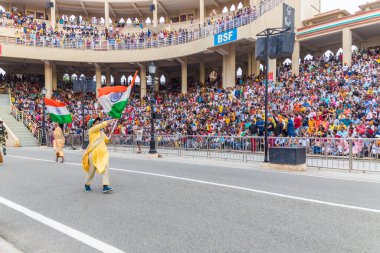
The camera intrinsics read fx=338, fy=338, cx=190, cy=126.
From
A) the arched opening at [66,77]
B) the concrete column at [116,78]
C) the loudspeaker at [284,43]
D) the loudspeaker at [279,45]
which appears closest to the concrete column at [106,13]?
the concrete column at [116,78]

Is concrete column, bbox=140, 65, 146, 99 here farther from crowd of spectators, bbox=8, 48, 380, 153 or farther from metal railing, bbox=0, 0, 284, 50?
crowd of spectators, bbox=8, 48, 380, 153

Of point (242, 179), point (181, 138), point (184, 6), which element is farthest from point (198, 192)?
point (184, 6)

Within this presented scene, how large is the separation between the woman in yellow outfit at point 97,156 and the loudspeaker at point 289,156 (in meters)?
6.28

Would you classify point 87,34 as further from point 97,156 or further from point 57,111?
point 97,156

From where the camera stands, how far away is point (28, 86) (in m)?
39.4

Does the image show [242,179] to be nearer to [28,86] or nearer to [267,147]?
[267,147]

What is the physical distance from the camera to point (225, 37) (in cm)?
2716

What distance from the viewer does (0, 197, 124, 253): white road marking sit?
14.4ft

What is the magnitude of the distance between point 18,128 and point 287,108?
23.7m

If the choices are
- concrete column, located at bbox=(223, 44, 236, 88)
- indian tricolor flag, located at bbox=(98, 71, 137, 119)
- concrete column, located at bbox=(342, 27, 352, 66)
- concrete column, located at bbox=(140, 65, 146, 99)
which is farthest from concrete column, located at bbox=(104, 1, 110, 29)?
indian tricolor flag, located at bbox=(98, 71, 137, 119)

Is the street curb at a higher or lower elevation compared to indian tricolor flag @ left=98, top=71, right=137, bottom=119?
lower

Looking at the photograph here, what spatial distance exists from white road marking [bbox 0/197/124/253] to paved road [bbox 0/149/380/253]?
42 millimetres

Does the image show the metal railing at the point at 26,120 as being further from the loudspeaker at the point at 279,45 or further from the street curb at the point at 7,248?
the street curb at the point at 7,248

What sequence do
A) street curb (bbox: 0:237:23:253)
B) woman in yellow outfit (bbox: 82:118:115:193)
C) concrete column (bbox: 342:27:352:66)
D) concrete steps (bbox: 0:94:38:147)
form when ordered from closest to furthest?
street curb (bbox: 0:237:23:253) < woman in yellow outfit (bbox: 82:118:115:193) < concrete column (bbox: 342:27:352:66) < concrete steps (bbox: 0:94:38:147)
